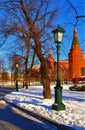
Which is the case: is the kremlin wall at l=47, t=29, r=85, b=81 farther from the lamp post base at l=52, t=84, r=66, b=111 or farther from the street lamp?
the lamp post base at l=52, t=84, r=66, b=111

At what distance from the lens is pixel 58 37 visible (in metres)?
14.7

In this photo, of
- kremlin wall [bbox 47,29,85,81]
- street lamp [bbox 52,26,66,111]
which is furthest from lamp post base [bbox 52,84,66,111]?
kremlin wall [bbox 47,29,85,81]

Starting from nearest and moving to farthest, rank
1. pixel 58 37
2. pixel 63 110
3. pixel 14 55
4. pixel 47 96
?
pixel 63 110 → pixel 58 37 → pixel 47 96 → pixel 14 55

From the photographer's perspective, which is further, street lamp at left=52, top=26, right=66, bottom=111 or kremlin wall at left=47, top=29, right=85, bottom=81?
kremlin wall at left=47, top=29, right=85, bottom=81

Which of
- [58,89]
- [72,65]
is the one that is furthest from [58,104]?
[72,65]

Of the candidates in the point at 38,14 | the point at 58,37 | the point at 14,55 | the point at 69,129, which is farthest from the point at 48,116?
the point at 14,55

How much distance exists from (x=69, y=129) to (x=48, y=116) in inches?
113

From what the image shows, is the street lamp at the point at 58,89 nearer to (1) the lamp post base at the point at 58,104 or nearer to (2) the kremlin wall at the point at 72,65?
(1) the lamp post base at the point at 58,104

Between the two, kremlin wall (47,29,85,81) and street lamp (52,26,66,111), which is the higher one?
kremlin wall (47,29,85,81)

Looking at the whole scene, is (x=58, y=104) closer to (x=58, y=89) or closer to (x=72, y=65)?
(x=58, y=89)

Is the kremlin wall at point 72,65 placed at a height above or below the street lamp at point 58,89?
above

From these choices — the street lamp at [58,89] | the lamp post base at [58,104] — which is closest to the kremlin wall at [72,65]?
the street lamp at [58,89]

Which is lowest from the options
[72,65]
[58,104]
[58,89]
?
[58,104]

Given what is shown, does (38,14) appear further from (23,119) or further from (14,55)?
(14,55)
